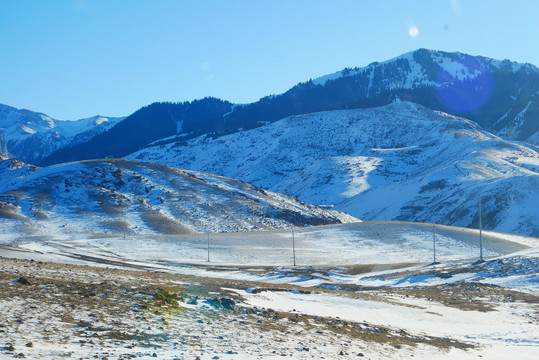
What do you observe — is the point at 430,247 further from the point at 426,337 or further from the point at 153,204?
the point at 153,204

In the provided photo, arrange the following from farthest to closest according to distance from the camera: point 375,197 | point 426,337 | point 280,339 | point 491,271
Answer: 1. point 375,197
2. point 491,271
3. point 426,337
4. point 280,339

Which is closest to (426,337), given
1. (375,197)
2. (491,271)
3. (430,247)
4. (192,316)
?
(192,316)

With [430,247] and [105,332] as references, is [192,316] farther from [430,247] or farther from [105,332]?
[430,247]

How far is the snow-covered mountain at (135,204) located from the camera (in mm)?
108062

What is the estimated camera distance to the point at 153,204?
12662 cm

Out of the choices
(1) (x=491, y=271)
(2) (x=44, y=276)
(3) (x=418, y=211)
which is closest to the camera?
(2) (x=44, y=276)

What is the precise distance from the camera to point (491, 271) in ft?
159

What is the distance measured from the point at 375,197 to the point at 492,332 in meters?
171

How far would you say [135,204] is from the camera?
125250 millimetres

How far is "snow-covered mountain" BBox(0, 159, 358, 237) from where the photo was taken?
10806 cm

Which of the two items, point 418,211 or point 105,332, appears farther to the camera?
point 418,211

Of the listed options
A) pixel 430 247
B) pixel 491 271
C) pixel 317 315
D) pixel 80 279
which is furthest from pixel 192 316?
pixel 430 247

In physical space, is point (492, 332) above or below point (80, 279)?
below

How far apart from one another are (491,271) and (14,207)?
98.6 m
